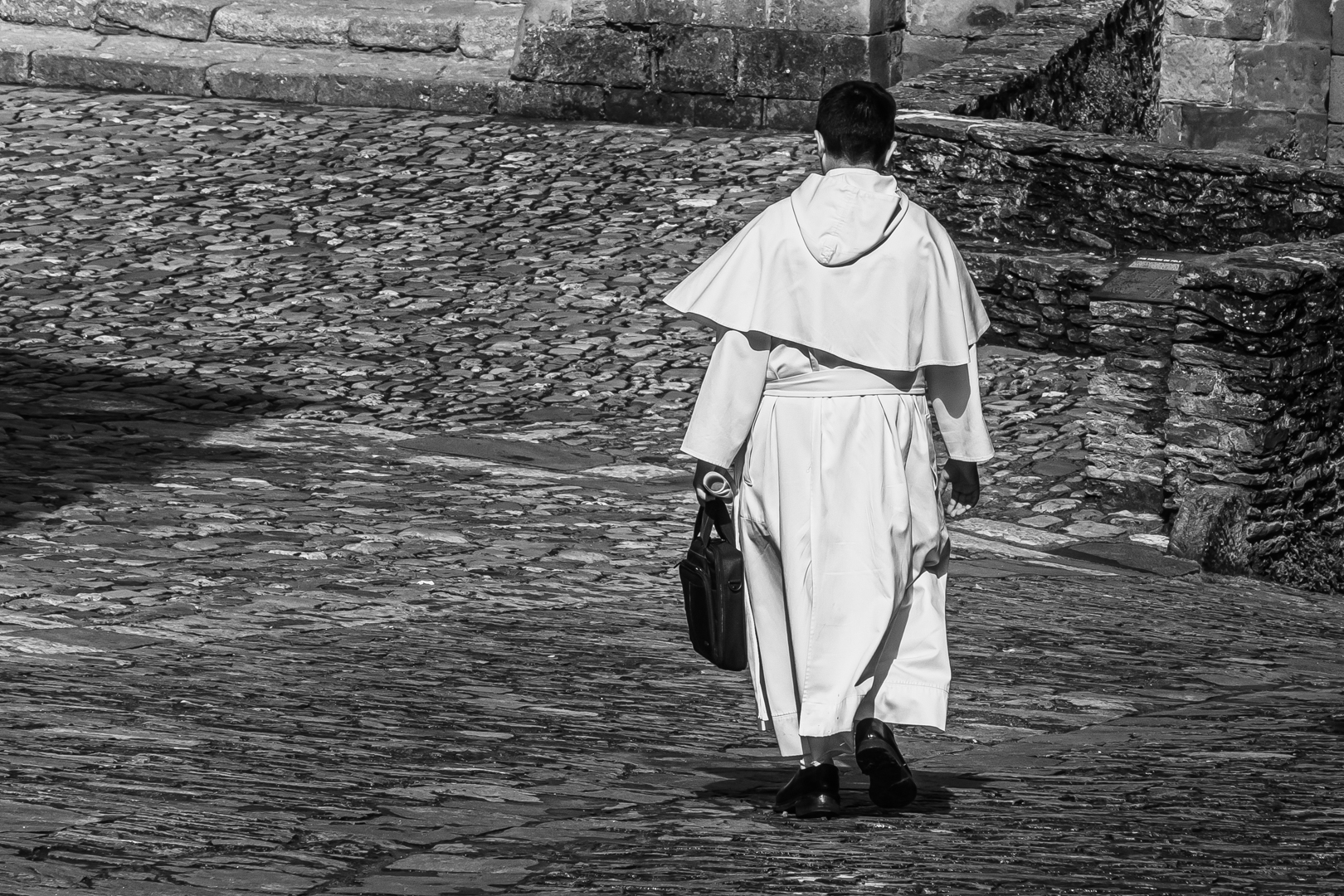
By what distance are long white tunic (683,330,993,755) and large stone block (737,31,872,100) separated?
9259 millimetres

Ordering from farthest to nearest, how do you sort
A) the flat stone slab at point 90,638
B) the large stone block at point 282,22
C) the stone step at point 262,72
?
the large stone block at point 282,22 < the stone step at point 262,72 < the flat stone slab at point 90,638

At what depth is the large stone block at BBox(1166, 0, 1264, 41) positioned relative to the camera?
12.8 metres

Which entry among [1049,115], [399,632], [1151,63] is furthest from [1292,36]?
[399,632]

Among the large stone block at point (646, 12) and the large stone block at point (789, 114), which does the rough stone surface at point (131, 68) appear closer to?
the large stone block at point (646, 12)

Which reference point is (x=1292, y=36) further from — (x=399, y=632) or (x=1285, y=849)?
(x=1285, y=849)

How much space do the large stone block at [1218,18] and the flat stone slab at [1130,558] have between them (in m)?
6.17

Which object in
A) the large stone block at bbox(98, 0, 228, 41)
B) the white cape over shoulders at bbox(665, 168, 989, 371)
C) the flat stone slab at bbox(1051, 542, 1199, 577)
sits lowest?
the flat stone slab at bbox(1051, 542, 1199, 577)

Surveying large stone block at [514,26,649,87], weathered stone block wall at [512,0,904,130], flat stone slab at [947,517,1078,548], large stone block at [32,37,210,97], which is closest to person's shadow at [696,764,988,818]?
flat stone slab at [947,517,1078,548]

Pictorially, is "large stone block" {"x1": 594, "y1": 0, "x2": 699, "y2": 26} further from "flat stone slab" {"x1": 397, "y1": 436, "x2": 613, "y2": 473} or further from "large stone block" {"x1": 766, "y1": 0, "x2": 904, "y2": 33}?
"flat stone slab" {"x1": 397, "y1": 436, "x2": 613, "y2": 473}

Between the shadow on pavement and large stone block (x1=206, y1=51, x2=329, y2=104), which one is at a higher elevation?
large stone block (x1=206, y1=51, x2=329, y2=104)

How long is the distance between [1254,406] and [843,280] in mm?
4290

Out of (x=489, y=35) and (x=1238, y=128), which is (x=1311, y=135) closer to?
(x=1238, y=128)

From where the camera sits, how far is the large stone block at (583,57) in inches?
532

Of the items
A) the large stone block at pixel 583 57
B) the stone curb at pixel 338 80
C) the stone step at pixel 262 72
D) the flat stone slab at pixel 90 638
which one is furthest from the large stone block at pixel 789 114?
the flat stone slab at pixel 90 638
